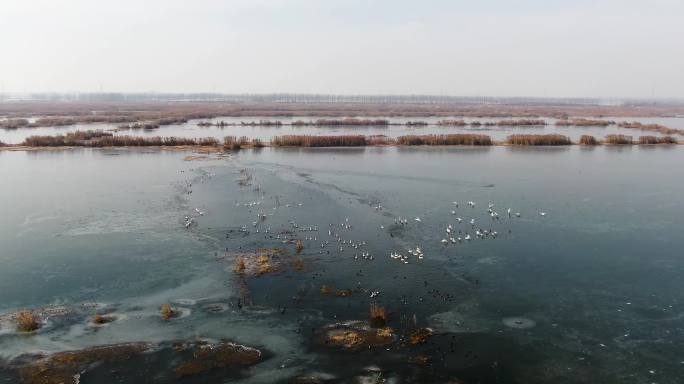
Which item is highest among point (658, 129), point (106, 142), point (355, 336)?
point (658, 129)

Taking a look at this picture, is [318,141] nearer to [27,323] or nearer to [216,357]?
[27,323]

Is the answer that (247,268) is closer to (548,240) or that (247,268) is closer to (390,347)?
(390,347)

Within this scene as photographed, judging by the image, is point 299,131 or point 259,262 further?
point 299,131

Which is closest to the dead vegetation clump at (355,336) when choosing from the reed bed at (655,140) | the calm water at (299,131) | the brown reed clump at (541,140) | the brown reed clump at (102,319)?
the brown reed clump at (102,319)

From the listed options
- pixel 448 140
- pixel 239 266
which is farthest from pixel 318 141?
pixel 239 266

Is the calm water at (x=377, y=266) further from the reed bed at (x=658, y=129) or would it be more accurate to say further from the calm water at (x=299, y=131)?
the reed bed at (x=658, y=129)

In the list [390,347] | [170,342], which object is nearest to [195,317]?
[170,342]
